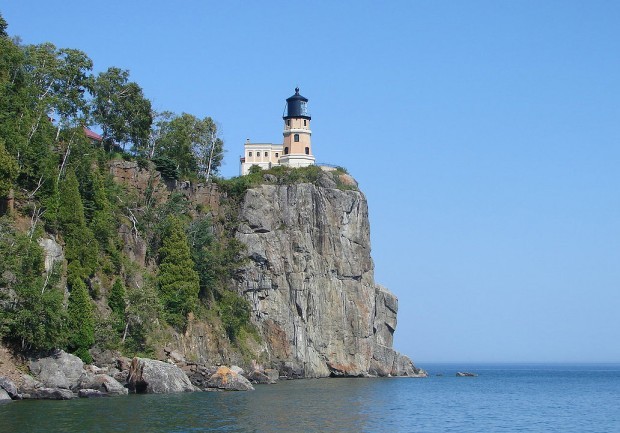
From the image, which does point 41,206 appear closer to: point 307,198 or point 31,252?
point 31,252

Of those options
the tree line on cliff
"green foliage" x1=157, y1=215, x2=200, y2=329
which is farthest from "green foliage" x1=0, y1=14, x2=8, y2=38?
"green foliage" x1=157, y1=215, x2=200, y2=329

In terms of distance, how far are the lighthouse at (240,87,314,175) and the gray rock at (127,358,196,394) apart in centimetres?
5006

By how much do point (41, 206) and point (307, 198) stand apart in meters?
39.3

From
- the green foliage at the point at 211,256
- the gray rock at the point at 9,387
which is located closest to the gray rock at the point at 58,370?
the gray rock at the point at 9,387

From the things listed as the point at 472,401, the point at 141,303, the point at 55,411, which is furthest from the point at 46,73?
the point at 472,401

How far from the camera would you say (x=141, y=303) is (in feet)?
228

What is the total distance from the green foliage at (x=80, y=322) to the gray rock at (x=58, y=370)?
261 centimetres

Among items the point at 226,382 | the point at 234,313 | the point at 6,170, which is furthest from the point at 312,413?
the point at 234,313

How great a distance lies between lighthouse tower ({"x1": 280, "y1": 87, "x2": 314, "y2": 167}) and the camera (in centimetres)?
11231

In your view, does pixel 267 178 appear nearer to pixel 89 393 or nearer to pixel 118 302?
pixel 118 302

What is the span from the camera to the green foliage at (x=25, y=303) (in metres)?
55.5

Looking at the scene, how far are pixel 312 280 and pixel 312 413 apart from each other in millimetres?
44028

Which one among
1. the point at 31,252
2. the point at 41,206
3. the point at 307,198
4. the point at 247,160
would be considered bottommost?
the point at 31,252

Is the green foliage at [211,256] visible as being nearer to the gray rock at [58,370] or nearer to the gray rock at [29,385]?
the gray rock at [58,370]
